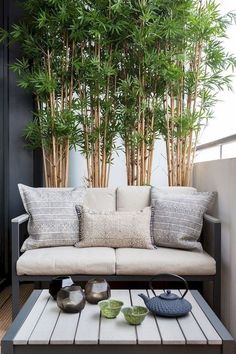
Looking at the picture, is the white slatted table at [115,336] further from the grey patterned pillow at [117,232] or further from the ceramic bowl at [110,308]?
the grey patterned pillow at [117,232]

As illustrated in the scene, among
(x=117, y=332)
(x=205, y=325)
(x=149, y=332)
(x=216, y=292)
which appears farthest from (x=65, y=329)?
(x=216, y=292)

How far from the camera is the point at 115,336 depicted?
5.19ft

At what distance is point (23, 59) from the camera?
3619 mm

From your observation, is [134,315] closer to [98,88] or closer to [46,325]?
[46,325]

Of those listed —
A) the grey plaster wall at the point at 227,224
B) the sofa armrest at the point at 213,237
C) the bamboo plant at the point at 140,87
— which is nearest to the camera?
the grey plaster wall at the point at 227,224

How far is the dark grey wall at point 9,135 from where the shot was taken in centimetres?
352

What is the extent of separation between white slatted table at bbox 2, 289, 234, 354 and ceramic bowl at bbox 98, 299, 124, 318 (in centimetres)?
2

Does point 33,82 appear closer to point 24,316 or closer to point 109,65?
point 109,65

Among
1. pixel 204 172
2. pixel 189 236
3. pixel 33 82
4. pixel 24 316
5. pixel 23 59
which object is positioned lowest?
pixel 24 316

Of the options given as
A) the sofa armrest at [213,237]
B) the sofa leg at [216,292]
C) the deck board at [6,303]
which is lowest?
the deck board at [6,303]

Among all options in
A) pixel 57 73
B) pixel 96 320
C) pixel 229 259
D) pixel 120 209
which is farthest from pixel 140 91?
pixel 96 320

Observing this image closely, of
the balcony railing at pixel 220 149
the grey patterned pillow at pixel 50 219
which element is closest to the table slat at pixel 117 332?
the grey patterned pillow at pixel 50 219

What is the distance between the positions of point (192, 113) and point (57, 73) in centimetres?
121

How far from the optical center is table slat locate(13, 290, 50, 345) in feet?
5.16
